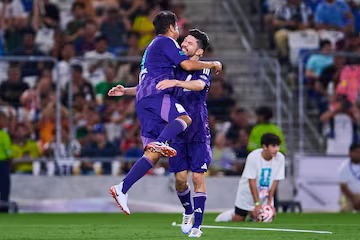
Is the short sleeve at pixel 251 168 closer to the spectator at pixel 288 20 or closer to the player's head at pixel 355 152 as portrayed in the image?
the player's head at pixel 355 152

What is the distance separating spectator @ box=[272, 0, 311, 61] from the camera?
87.7 feet

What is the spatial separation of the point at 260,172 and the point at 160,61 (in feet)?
16.5

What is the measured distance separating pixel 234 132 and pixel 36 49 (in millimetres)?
5059

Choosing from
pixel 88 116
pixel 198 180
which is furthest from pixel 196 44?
pixel 88 116

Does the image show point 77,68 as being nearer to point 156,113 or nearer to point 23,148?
point 23,148

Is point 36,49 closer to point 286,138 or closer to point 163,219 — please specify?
point 286,138

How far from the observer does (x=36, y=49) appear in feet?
87.0

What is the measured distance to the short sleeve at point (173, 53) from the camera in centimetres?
1410

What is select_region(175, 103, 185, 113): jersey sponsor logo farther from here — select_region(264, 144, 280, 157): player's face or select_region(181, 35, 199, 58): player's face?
select_region(264, 144, 280, 157): player's face

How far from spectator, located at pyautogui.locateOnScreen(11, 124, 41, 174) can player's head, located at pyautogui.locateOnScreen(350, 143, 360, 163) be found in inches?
241

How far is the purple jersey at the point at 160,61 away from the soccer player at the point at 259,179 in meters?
4.57

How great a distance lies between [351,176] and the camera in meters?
23.7

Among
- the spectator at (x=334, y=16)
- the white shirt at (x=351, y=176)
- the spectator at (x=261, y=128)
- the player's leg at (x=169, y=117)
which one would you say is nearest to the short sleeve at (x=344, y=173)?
the white shirt at (x=351, y=176)

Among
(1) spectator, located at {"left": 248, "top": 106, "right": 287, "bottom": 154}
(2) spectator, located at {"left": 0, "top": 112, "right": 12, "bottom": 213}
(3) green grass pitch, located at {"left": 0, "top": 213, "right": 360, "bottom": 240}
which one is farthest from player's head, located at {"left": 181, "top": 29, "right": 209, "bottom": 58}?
(2) spectator, located at {"left": 0, "top": 112, "right": 12, "bottom": 213}
